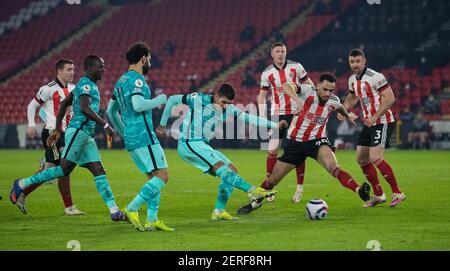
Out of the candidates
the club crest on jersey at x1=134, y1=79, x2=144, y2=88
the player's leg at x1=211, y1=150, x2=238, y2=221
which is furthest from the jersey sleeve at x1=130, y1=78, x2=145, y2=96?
the player's leg at x1=211, y1=150, x2=238, y2=221

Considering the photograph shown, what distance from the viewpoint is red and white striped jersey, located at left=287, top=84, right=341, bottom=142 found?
12.6 meters

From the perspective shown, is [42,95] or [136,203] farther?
[42,95]

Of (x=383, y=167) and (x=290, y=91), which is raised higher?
(x=290, y=91)

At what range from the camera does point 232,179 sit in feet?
34.6

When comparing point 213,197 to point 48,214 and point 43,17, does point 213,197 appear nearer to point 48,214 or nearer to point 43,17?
point 48,214

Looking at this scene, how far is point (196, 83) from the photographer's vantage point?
38.2 metres

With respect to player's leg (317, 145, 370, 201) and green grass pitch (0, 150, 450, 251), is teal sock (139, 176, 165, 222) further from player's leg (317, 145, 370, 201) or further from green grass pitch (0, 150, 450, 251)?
player's leg (317, 145, 370, 201)

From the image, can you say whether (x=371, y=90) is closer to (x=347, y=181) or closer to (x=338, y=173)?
(x=338, y=173)

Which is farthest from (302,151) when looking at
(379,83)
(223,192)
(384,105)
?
(223,192)

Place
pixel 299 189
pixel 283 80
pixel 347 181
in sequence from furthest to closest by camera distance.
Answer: pixel 283 80
pixel 299 189
pixel 347 181

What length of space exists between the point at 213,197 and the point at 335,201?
6.95 ft

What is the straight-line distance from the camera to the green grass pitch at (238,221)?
9039mm

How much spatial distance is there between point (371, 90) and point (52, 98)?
5003mm
